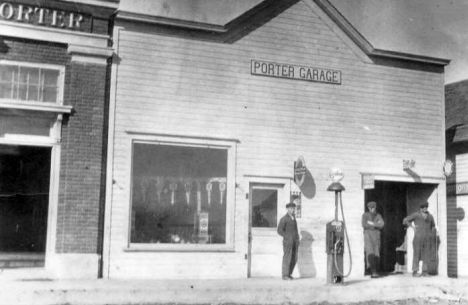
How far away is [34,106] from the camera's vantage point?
12758 millimetres

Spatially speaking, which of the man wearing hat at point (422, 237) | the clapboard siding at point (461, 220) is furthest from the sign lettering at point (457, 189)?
the man wearing hat at point (422, 237)

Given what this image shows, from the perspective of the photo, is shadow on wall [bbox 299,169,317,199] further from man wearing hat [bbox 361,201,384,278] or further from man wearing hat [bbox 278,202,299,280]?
man wearing hat [bbox 361,201,384,278]

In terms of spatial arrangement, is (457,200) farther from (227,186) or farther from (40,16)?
(40,16)

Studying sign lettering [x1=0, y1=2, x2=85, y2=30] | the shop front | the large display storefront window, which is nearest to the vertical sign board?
the shop front

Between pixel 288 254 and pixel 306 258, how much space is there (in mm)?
1333

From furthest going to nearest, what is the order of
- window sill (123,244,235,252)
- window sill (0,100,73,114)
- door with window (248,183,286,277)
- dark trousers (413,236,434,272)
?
dark trousers (413,236,434,272)
door with window (248,183,286,277)
window sill (123,244,235,252)
window sill (0,100,73,114)

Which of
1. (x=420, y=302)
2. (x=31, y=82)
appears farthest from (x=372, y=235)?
(x=31, y=82)

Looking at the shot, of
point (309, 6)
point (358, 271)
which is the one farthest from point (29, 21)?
point (358, 271)

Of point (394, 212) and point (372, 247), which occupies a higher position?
point (394, 212)

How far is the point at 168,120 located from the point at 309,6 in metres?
4.95

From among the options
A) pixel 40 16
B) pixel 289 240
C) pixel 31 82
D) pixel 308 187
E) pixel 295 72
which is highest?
pixel 40 16

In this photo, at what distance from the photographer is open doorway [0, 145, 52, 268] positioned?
12.7 metres

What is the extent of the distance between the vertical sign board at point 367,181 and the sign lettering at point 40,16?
26.3 ft

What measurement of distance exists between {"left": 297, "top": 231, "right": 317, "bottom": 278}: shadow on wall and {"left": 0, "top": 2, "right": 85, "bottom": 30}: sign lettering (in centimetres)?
742
